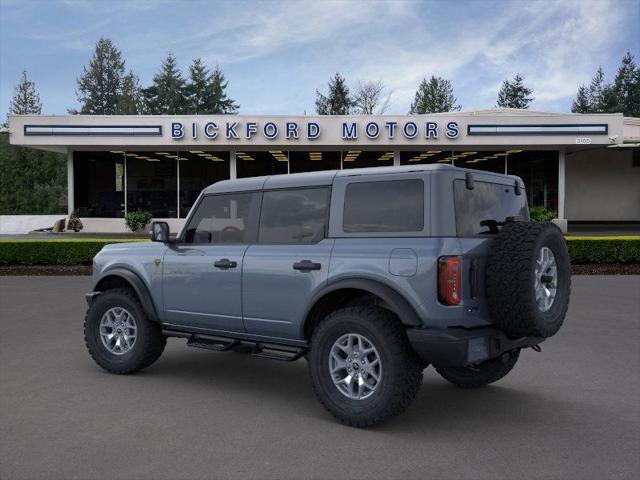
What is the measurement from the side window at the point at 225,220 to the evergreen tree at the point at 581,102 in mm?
82173

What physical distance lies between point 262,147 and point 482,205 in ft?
81.0

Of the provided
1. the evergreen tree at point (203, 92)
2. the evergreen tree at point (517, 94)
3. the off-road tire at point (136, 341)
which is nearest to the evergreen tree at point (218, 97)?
the evergreen tree at point (203, 92)

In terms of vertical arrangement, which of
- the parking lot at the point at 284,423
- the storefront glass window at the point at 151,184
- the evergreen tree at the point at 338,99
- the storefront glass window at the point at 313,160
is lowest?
the parking lot at the point at 284,423

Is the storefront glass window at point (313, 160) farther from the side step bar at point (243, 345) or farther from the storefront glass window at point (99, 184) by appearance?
the side step bar at point (243, 345)

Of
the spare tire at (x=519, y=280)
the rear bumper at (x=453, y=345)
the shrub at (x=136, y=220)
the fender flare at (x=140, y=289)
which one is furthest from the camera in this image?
the shrub at (x=136, y=220)

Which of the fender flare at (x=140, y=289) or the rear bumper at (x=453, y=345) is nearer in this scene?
the rear bumper at (x=453, y=345)

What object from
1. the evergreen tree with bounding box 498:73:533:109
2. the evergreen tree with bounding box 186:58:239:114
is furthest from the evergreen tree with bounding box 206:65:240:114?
the evergreen tree with bounding box 498:73:533:109

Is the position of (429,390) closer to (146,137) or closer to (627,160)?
(146,137)

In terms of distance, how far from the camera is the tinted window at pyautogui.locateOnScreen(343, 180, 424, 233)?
4.78 metres

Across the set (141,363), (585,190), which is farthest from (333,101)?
(141,363)

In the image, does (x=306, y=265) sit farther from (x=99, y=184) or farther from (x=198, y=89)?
(x=198, y=89)

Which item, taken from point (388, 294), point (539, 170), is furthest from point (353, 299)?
point (539, 170)

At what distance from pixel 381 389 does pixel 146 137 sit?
25.3 metres

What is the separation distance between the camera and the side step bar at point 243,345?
213 inches
